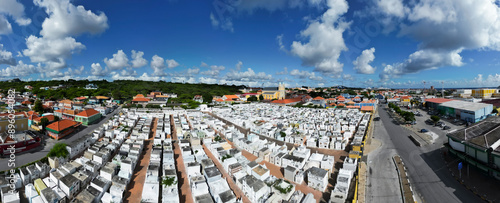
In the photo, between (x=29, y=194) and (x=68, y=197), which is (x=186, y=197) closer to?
(x=68, y=197)

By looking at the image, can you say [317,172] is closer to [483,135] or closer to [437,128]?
[483,135]

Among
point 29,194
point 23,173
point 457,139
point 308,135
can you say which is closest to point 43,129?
point 23,173

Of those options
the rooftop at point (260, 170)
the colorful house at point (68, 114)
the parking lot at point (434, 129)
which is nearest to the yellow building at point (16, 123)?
the colorful house at point (68, 114)

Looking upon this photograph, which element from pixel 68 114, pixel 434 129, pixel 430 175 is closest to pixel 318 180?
pixel 430 175

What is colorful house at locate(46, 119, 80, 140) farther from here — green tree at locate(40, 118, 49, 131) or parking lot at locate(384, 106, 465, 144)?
parking lot at locate(384, 106, 465, 144)

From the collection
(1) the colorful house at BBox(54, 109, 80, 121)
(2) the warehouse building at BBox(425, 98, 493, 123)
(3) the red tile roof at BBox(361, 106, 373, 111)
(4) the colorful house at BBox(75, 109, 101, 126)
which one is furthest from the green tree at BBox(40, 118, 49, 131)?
(2) the warehouse building at BBox(425, 98, 493, 123)

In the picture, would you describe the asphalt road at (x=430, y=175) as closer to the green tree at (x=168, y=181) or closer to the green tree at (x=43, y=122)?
the green tree at (x=168, y=181)
